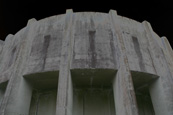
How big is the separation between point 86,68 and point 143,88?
5200 millimetres

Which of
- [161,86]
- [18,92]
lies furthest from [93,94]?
[18,92]

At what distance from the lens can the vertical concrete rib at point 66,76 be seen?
8.23 meters

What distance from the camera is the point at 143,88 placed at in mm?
12047

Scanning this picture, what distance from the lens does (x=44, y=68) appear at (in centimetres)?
985

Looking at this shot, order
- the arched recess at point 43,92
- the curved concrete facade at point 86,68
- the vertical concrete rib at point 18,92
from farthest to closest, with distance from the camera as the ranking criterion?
the arched recess at point 43,92 → the curved concrete facade at point 86,68 → the vertical concrete rib at point 18,92

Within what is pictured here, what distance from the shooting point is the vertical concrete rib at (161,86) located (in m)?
9.91

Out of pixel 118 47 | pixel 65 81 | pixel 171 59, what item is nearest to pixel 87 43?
pixel 118 47

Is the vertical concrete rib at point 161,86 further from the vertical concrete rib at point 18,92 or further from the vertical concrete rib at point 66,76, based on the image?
the vertical concrete rib at point 18,92

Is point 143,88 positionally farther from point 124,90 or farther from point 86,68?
point 86,68

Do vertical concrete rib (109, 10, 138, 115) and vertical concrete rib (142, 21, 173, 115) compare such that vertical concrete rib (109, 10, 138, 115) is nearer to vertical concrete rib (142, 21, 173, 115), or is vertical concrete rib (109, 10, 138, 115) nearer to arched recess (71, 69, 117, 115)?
arched recess (71, 69, 117, 115)

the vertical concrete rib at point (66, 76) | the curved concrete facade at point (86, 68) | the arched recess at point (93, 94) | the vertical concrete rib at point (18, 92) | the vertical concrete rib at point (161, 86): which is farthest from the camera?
the arched recess at point (93, 94)

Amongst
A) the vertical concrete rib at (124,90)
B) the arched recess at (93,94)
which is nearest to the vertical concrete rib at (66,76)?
the arched recess at (93,94)

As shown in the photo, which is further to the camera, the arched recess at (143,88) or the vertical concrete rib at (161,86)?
the arched recess at (143,88)

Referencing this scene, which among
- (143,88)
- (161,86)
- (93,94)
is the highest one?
(143,88)
